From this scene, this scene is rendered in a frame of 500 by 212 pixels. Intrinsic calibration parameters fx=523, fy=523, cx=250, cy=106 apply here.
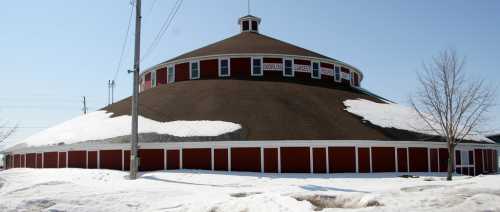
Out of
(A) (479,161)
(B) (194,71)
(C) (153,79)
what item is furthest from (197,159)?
(A) (479,161)

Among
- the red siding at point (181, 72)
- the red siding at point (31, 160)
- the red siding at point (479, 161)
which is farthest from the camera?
the red siding at point (181, 72)

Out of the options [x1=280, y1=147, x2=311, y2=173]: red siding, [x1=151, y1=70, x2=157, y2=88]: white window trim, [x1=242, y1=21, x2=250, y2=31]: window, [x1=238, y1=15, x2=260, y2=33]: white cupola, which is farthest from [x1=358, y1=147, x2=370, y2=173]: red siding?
[x1=242, y1=21, x2=250, y2=31]: window

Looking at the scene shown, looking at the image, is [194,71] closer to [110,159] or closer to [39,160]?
[110,159]

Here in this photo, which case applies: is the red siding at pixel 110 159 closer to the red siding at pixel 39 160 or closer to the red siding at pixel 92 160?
the red siding at pixel 92 160

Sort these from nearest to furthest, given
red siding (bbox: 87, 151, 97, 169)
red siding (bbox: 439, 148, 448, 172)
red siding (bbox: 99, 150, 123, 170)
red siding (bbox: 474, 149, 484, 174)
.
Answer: red siding (bbox: 99, 150, 123, 170), red siding (bbox: 87, 151, 97, 169), red siding (bbox: 439, 148, 448, 172), red siding (bbox: 474, 149, 484, 174)

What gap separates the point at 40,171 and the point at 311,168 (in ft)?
59.4

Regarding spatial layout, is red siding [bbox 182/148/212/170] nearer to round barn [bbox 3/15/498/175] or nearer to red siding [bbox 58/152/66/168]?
round barn [bbox 3/15/498/175]

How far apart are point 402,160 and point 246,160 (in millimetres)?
10144

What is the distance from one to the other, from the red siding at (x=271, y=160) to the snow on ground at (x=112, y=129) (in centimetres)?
271

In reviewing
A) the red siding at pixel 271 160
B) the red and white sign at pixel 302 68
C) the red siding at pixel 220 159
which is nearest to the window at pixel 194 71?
the red and white sign at pixel 302 68

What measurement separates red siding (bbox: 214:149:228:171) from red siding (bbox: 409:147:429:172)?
12027 millimetres

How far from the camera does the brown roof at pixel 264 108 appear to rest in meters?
33.1

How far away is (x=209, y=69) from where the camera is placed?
4631 cm

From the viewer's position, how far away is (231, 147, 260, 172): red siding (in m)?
31.9
